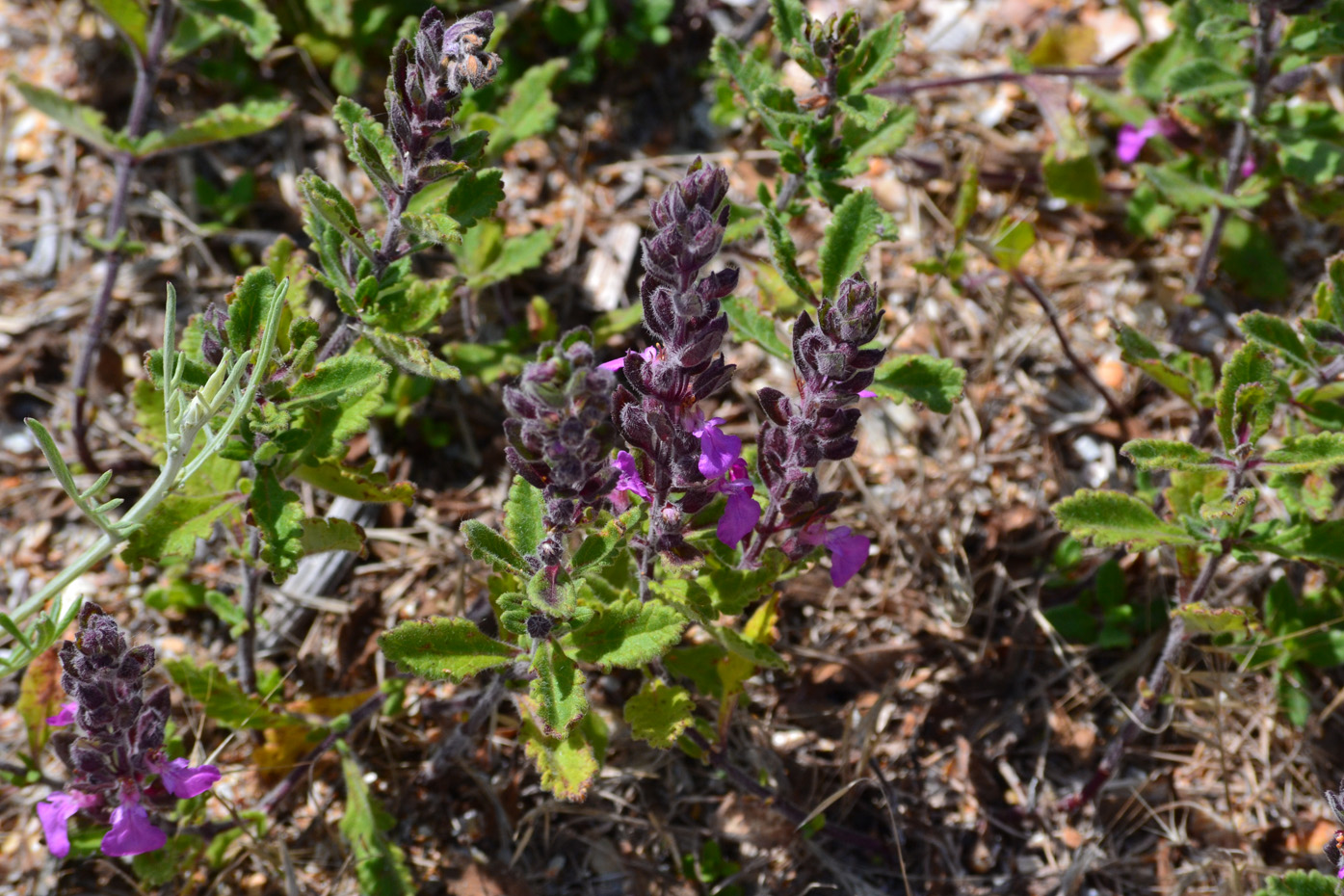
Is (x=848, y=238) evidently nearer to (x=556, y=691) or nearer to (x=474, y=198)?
(x=474, y=198)

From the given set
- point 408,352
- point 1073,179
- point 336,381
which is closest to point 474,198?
point 408,352

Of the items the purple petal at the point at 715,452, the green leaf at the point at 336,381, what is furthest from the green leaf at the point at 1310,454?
the green leaf at the point at 336,381

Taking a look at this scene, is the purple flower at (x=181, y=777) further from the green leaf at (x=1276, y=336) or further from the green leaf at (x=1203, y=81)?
the green leaf at (x=1203, y=81)

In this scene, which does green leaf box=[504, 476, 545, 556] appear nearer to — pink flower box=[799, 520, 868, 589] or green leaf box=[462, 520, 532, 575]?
green leaf box=[462, 520, 532, 575]

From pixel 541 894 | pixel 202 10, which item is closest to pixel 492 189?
pixel 202 10

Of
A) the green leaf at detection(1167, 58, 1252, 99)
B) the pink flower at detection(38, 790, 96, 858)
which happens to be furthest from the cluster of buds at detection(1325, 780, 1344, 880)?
the pink flower at detection(38, 790, 96, 858)

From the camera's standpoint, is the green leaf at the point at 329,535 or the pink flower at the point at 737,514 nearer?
the pink flower at the point at 737,514

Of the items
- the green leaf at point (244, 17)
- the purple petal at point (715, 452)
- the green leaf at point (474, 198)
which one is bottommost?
the purple petal at point (715, 452)
